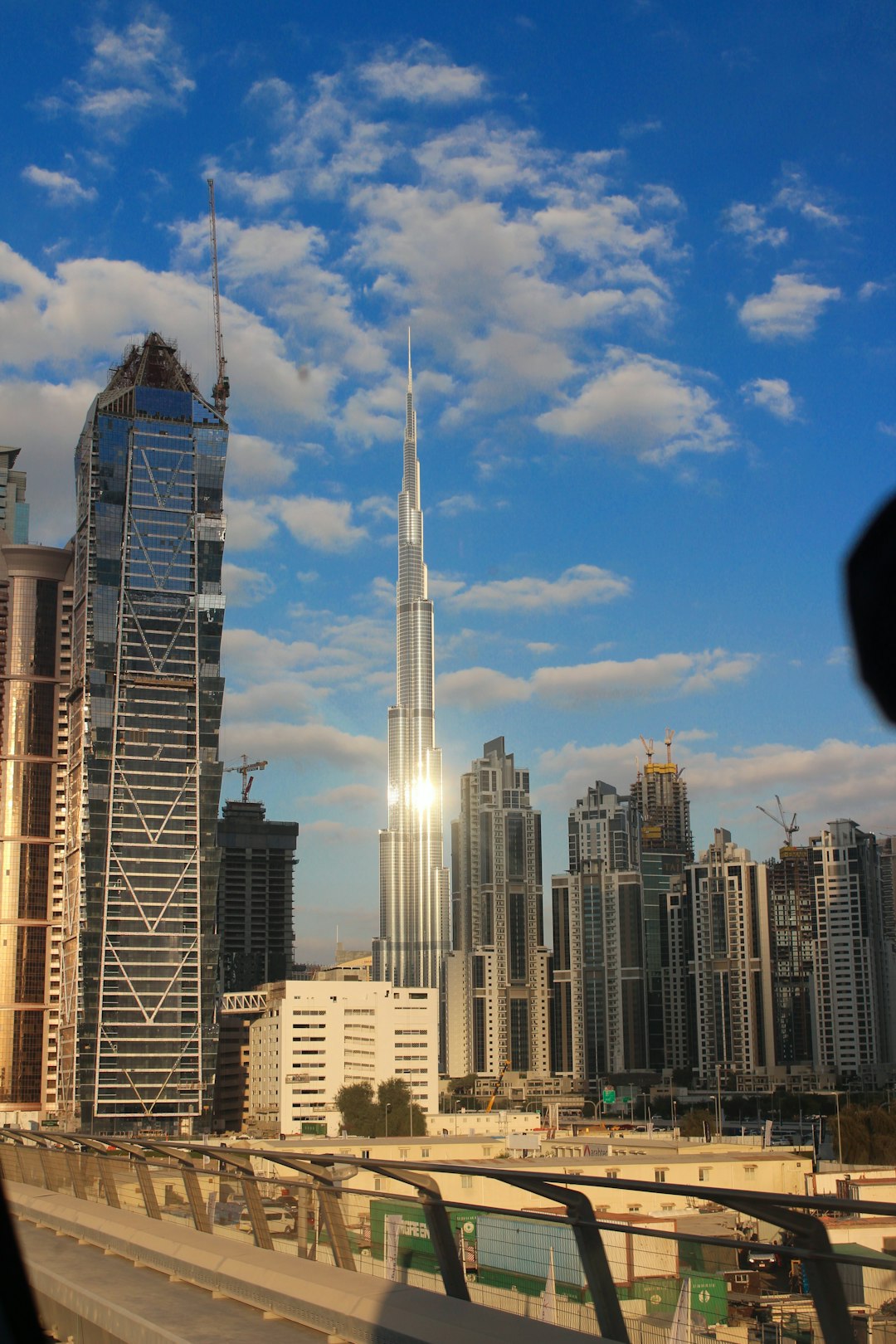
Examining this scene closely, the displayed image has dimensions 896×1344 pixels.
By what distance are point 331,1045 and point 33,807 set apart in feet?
105

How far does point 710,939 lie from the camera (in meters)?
138

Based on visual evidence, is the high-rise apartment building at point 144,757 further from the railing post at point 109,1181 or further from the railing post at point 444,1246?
the railing post at point 444,1246

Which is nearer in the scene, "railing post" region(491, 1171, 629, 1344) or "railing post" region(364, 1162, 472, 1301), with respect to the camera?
"railing post" region(491, 1171, 629, 1344)

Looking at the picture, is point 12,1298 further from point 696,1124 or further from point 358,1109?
point 358,1109

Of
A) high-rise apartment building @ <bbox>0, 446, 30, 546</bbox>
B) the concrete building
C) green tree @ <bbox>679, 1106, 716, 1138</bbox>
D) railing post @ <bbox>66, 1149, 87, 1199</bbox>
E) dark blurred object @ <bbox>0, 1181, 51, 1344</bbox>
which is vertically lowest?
green tree @ <bbox>679, 1106, 716, 1138</bbox>

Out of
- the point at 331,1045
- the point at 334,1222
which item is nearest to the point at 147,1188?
the point at 334,1222

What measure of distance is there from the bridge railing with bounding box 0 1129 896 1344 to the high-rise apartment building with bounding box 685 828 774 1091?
414ft

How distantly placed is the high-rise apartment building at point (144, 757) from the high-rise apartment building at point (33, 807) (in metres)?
9.12

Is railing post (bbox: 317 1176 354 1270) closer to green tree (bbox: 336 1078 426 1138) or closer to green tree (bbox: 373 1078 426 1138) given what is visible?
green tree (bbox: 336 1078 426 1138)

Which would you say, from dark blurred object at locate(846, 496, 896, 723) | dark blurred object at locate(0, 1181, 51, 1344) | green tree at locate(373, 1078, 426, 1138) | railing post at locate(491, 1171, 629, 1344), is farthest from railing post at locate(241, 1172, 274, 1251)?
green tree at locate(373, 1078, 426, 1138)

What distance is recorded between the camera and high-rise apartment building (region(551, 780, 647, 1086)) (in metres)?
146

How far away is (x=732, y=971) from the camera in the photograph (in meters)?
135

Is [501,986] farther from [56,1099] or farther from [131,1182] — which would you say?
[131,1182]

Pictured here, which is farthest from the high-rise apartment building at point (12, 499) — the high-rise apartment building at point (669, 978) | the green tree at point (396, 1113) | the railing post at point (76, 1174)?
the railing post at point (76, 1174)
